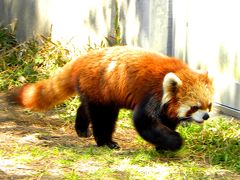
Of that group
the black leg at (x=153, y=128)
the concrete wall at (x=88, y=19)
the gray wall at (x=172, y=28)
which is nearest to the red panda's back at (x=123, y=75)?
the black leg at (x=153, y=128)

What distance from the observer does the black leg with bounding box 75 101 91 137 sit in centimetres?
667

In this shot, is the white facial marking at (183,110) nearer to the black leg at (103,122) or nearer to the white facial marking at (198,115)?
the white facial marking at (198,115)

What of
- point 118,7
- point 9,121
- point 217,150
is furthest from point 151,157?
point 118,7

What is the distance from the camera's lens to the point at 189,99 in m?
5.90

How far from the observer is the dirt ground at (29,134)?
553 centimetres

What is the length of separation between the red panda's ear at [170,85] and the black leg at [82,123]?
1.08 meters

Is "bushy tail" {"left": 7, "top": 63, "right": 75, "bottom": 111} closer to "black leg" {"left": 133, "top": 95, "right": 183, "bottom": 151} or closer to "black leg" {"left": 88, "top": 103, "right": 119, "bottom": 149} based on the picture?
"black leg" {"left": 88, "top": 103, "right": 119, "bottom": 149}

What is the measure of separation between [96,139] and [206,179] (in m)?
1.39

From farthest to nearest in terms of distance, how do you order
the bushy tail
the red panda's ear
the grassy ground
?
the bushy tail < the red panda's ear < the grassy ground

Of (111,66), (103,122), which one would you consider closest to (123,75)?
(111,66)

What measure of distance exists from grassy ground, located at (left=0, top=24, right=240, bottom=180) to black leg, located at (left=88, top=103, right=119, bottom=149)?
10cm

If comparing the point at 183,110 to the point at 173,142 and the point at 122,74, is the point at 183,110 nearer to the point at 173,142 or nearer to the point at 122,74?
the point at 173,142

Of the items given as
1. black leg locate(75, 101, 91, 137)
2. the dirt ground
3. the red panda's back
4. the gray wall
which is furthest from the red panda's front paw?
the gray wall

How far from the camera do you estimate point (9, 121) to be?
7.30 m
